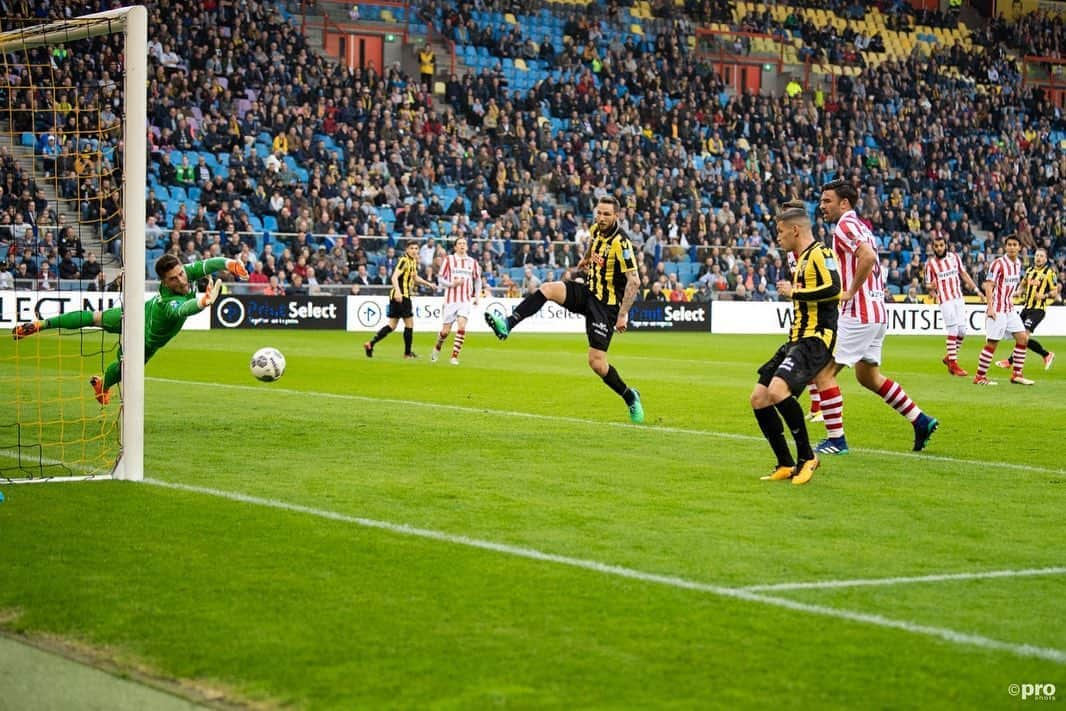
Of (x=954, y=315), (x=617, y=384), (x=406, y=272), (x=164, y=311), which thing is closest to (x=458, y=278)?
(x=406, y=272)

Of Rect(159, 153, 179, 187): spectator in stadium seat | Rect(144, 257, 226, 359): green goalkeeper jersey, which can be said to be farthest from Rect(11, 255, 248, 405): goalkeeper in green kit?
Rect(159, 153, 179, 187): spectator in stadium seat

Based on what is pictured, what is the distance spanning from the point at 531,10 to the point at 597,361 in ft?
113

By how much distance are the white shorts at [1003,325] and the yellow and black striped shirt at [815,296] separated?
12165 millimetres

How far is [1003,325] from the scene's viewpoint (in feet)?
72.3

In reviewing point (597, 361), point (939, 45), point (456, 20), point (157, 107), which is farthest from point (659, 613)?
point (939, 45)

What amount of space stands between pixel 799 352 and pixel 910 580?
12.0 feet

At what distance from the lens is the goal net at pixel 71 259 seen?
32.3 ft

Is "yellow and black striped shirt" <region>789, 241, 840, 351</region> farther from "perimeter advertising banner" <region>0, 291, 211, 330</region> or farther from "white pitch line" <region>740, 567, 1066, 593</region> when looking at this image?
"perimeter advertising banner" <region>0, 291, 211, 330</region>

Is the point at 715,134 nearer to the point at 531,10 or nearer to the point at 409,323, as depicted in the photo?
the point at 531,10

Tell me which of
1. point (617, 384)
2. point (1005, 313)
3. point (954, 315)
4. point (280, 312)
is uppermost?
point (1005, 313)

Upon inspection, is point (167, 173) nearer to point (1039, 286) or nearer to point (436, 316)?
point (436, 316)

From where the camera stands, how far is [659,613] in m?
6.12

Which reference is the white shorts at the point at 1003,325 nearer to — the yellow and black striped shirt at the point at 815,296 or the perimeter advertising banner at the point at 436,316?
the yellow and black striped shirt at the point at 815,296

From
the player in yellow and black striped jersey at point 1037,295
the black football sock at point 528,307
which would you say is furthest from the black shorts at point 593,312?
the player in yellow and black striped jersey at point 1037,295
